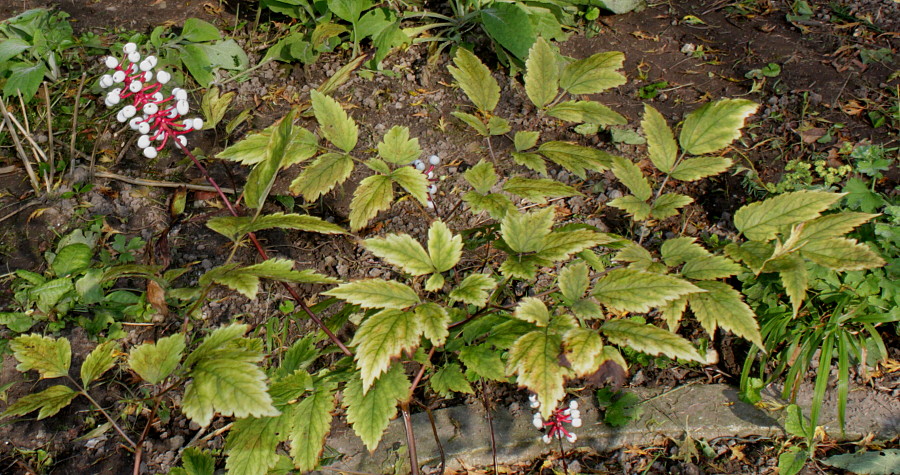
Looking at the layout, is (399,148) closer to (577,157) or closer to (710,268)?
(577,157)

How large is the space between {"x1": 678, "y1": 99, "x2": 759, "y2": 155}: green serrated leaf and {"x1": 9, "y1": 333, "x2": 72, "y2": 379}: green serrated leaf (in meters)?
1.58

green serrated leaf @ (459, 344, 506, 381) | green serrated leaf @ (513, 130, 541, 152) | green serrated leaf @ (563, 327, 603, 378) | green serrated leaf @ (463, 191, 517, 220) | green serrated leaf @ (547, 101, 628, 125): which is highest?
green serrated leaf @ (547, 101, 628, 125)

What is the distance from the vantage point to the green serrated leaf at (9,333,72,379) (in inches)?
59.9

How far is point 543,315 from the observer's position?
137 cm

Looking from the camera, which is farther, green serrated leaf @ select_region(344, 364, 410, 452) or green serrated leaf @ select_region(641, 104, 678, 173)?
green serrated leaf @ select_region(641, 104, 678, 173)

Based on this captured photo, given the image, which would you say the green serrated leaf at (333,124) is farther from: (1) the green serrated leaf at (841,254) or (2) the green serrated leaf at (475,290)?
(1) the green serrated leaf at (841,254)

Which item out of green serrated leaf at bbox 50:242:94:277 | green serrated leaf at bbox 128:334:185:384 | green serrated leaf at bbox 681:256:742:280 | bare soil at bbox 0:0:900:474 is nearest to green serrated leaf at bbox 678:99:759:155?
green serrated leaf at bbox 681:256:742:280

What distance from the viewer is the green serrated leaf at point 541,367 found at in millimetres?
1253

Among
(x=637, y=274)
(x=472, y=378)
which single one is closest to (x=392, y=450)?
(x=472, y=378)

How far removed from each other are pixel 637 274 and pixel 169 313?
1777mm

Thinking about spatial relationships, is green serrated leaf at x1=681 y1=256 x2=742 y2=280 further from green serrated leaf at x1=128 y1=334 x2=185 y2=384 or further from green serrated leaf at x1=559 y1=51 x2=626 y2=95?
green serrated leaf at x1=128 y1=334 x2=185 y2=384

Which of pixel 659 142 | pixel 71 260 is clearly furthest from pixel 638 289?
pixel 71 260

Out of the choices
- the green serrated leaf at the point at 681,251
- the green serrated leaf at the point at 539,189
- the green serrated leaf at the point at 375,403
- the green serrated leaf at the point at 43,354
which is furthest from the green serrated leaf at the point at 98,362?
the green serrated leaf at the point at 681,251

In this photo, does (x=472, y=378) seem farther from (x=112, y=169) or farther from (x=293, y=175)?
(x=112, y=169)
